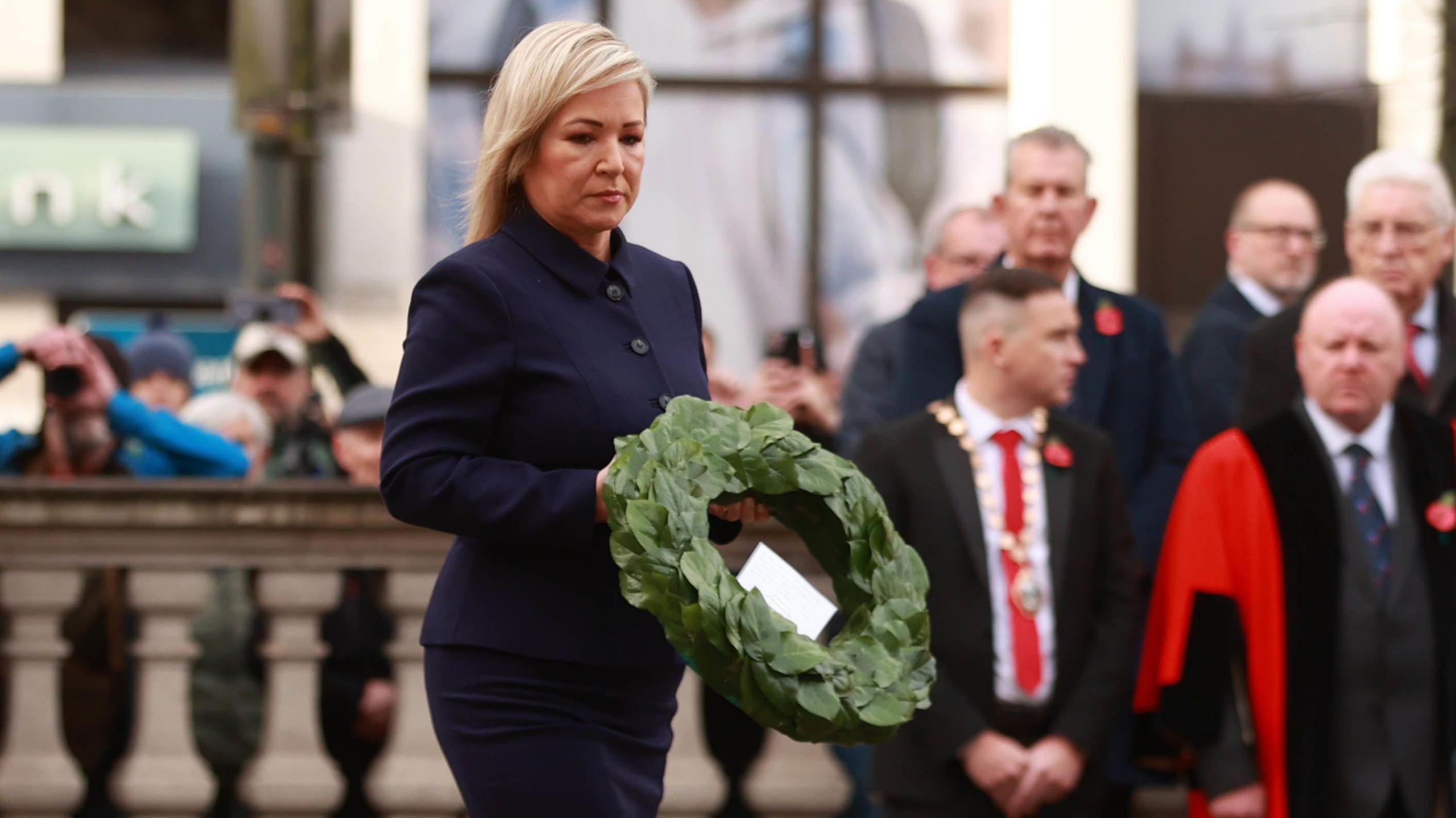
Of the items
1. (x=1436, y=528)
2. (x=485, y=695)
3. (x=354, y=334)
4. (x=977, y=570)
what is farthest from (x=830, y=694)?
(x=354, y=334)

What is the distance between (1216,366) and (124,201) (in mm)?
8308

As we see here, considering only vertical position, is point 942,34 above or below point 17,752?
above

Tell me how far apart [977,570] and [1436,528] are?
4.10 ft

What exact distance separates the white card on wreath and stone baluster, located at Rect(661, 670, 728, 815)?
7.46 feet

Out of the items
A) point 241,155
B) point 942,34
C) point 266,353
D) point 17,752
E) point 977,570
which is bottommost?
point 17,752

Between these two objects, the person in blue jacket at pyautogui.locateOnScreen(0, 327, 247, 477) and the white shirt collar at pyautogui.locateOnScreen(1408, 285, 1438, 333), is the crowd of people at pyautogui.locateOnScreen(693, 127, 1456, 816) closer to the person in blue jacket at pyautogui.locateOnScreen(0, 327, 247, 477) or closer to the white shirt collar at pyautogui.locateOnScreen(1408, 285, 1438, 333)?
the white shirt collar at pyautogui.locateOnScreen(1408, 285, 1438, 333)

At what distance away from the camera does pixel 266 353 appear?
749cm

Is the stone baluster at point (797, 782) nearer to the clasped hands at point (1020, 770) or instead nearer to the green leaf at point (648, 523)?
the clasped hands at point (1020, 770)

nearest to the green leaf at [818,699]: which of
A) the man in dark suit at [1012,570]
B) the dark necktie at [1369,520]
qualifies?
the man in dark suit at [1012,570]

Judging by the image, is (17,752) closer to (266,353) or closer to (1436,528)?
(266,353)

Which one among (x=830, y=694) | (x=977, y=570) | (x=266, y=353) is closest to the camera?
(x=830, y=694)

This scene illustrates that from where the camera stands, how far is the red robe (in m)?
5.29

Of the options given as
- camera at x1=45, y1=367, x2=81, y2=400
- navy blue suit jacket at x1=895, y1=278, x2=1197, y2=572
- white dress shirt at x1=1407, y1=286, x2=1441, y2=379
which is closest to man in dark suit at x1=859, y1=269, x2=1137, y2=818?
navy blue suit jacket at x1=895, y1=278, x2=1197, y2=572

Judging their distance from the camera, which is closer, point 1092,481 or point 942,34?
point 1092,481
